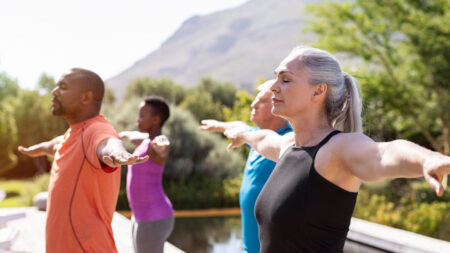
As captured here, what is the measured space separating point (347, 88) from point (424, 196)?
50.7 ft

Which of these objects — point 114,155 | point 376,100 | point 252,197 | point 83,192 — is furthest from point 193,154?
point 114,155

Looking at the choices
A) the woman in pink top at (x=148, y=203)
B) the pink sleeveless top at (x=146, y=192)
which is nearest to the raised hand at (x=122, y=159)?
the woman in pink top at (x=148, y=203)

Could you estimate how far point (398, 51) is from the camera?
1719 cm

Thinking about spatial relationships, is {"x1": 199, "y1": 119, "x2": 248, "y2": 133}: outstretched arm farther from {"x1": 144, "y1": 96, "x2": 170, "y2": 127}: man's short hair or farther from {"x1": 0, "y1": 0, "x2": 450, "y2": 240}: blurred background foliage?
{"x1": 0, "y1": 0, "x2": 450, "y2": 240}: blurred background foliage

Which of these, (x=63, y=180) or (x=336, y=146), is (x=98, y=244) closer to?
(x=63, y=180)

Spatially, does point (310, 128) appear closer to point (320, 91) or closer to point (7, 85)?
point (320, 91)

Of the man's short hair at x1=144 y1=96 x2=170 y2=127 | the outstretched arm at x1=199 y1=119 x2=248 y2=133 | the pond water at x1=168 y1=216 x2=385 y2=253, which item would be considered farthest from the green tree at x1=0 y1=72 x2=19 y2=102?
the outstretched arm at x1=199 y1=119 x2=248 y2=133

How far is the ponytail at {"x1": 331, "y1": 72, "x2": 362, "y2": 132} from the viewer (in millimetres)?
2000

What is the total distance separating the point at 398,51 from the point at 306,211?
16813mm

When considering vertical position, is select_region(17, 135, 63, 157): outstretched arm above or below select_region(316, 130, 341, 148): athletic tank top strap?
below

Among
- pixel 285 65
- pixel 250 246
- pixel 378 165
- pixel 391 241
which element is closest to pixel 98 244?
pixel 250 246

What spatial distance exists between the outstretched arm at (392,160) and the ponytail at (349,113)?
0.22 metres

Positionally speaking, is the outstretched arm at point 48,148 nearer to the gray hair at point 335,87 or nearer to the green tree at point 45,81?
the gray hair at point 335,87

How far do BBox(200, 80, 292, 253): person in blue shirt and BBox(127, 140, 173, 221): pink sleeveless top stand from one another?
45.4 inches
